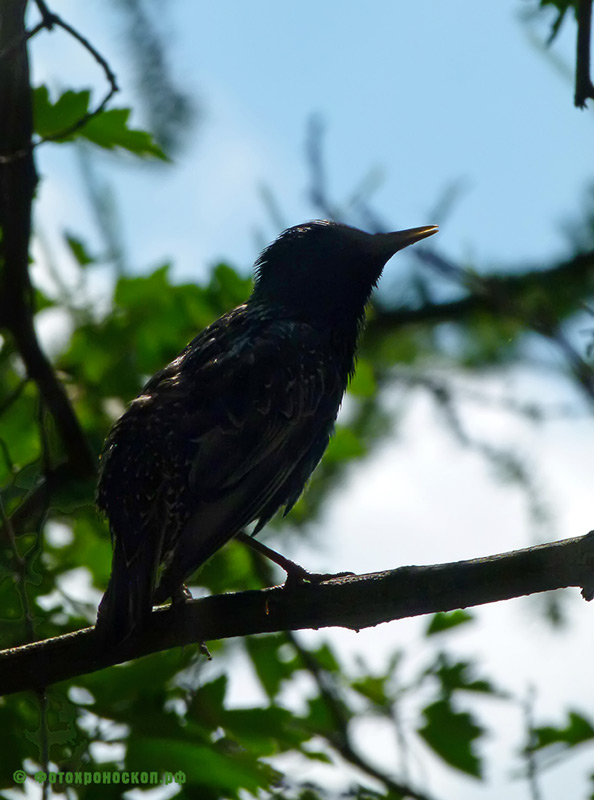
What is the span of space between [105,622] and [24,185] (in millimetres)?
2040

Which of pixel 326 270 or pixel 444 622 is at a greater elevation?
pixel 326 270

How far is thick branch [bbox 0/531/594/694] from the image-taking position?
10.4ft

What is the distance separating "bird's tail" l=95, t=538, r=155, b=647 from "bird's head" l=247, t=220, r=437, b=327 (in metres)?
1.81

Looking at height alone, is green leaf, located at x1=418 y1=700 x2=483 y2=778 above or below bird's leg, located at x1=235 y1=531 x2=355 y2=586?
below

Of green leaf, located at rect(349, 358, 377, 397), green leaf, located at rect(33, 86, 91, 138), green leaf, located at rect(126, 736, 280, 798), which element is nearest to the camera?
green leaf, located at rect(126, 736, 280, 798)

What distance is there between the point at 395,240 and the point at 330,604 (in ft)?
8.19

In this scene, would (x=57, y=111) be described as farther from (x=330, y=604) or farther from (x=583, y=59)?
(x=330, y=604)

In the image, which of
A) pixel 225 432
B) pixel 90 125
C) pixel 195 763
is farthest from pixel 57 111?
pixel 195 763

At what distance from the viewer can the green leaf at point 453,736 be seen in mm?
4359

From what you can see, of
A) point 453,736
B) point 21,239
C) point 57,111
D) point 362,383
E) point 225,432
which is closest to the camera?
point 225,432

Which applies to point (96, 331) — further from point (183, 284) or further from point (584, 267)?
point (584, 267)

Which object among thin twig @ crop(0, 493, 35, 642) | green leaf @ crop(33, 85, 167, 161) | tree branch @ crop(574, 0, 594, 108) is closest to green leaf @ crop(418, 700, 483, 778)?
thin twig @ crop(0, 493, 35, 642)

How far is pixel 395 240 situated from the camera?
5.46 m

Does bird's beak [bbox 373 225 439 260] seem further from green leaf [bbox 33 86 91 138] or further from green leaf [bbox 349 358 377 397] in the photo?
green leaf [bbox 33 86 91 138]
